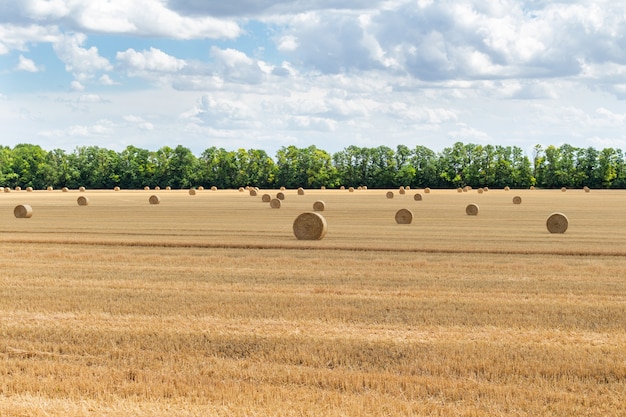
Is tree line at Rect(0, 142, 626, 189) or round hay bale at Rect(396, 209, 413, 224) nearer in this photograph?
round hay bale at Rect(396, 209, 413, 224)

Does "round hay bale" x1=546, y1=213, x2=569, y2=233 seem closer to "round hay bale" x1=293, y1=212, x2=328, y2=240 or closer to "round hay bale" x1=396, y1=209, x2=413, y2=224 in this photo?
"round hay bale" x1=396, y1=209, x2=413, y2=224

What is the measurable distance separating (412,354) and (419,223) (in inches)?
997

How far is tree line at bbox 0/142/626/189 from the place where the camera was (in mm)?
125750

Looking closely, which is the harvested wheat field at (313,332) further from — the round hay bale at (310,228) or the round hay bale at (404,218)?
the round hay bale at (404,218)

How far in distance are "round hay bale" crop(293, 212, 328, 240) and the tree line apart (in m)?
99.0

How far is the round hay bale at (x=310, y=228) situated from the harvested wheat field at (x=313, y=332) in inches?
134

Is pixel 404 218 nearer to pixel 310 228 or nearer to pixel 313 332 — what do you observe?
→ pixel 310 228

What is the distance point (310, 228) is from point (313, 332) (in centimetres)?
1484

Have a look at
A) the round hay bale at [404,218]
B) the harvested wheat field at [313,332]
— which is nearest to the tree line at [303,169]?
the round hay bale at [404,218]

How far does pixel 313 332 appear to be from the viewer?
11.5 m

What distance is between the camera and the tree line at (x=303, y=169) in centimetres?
12575

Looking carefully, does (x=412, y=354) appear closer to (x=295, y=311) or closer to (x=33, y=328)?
(x=295, y=311)

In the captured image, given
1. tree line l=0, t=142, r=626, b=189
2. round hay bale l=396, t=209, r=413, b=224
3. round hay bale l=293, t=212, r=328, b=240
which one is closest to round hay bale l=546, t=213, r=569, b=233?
round hay bale l=396, t=209, r=413, b=224

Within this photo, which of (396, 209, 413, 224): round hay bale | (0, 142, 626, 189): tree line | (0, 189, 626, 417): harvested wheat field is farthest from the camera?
(0, 142, 626, 189): tree line
